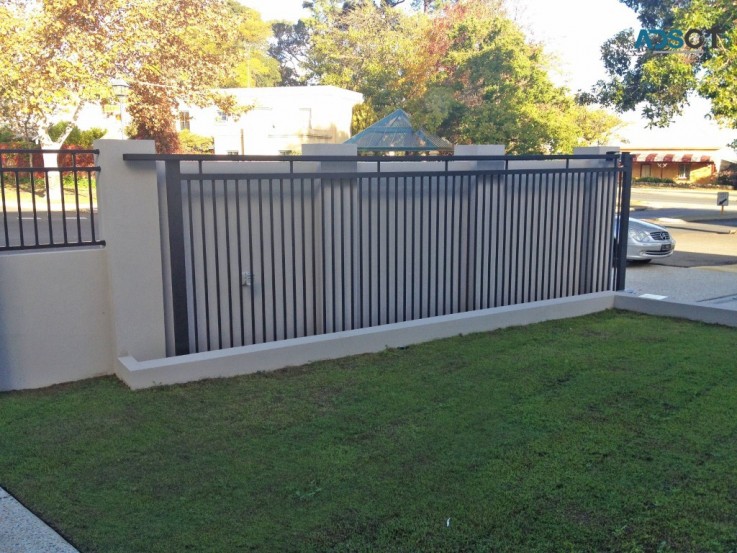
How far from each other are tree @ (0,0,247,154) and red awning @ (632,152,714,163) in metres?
39.9

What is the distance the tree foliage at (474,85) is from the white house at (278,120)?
1.71 meters

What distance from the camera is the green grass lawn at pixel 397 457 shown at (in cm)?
378

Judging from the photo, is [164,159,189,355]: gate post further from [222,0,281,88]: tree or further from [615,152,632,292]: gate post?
[222,0,281,88]: tree

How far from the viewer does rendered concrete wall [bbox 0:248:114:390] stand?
6.11 metres

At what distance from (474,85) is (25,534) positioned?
35.0m

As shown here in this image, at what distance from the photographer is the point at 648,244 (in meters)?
15.0

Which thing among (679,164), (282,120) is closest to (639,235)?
(282,120)

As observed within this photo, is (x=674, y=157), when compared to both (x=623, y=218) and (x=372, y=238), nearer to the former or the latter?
(x=623, y=218)

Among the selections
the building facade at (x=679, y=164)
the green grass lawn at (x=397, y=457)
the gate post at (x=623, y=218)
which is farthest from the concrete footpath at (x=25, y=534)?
the building facade at (x=679, y=164)

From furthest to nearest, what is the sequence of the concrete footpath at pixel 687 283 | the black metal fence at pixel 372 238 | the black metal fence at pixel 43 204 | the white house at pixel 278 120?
the white house at pixel 278 120, the black metal fence at pixel 43 204, the concrete footpath at pixel 687 283, the black metal fence at pixel 372 238

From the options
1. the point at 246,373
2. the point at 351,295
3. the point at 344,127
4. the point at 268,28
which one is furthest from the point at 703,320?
the point at 268,28

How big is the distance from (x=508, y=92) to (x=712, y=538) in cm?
3224

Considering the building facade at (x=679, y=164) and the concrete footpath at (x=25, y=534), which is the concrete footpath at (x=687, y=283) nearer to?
the concrete footpath at (x=25, y=534)

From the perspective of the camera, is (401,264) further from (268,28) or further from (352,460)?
(268,28)
